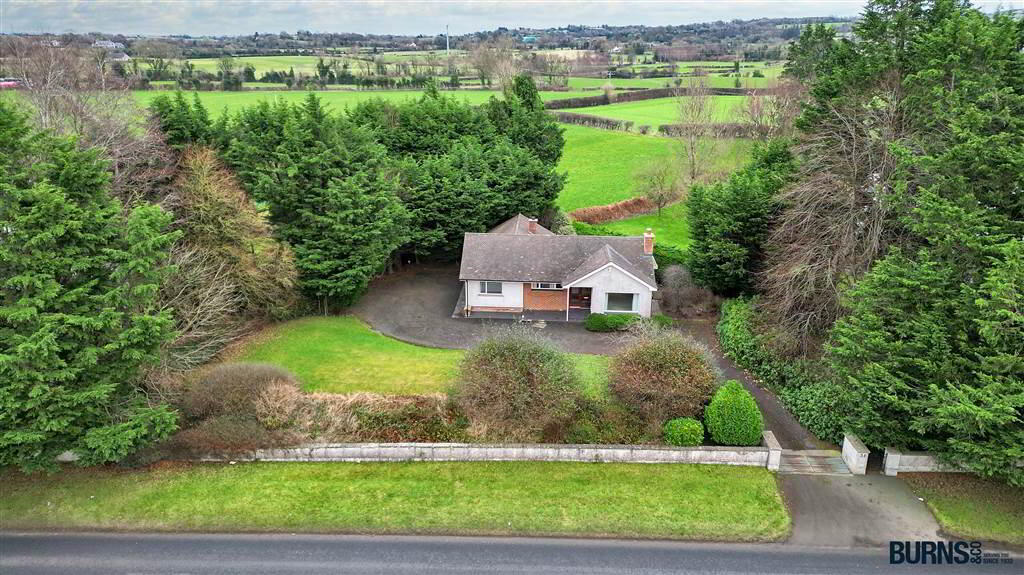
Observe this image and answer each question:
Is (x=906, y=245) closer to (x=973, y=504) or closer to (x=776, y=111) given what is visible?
(x=973, y=504)

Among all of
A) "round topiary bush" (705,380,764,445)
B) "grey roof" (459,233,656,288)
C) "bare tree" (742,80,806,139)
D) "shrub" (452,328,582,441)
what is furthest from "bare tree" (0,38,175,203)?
"bare tree" (742,80,806,139)

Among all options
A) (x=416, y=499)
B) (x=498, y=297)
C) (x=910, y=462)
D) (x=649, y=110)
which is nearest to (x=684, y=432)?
(x=910, y=462)

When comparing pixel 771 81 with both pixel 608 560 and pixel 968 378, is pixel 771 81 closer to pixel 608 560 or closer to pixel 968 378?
pixel 968 378

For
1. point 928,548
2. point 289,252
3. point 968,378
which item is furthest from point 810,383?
point 289,252

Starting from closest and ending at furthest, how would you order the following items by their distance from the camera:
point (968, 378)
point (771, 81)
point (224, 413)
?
point (968, 378)
point (224, 413)
point (771, 81)

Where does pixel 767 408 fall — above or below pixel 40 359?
below

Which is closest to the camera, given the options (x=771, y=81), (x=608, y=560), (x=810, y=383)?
(x=608, y=560)
